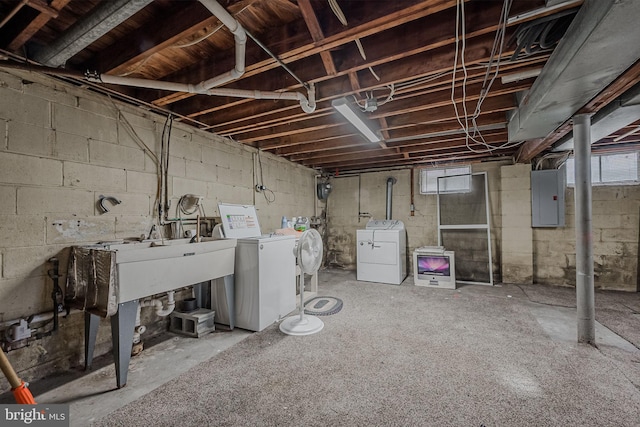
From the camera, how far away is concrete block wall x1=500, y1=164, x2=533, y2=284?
15.0 ft

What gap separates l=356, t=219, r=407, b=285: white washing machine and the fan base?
2.11 metres

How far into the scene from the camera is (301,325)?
Result: 2799 millimetres

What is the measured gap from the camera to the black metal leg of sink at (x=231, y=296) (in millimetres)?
2781

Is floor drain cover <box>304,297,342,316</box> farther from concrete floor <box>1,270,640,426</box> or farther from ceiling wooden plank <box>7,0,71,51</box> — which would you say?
ceiling wooden plank <box>7,0,71,51</box>

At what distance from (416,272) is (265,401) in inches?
138

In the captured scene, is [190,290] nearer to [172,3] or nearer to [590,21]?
[172,3]

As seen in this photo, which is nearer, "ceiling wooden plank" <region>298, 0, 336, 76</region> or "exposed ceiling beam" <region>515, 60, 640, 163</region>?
"ceiling wooden plank" <region>298, 0, 336, 76</region>

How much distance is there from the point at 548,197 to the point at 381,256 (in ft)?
9.49

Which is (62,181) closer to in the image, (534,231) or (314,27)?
(314,27)

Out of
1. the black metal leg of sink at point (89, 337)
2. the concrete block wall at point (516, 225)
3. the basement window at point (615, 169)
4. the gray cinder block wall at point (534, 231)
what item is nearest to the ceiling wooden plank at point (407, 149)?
the concrete block wall at point (516, 225)

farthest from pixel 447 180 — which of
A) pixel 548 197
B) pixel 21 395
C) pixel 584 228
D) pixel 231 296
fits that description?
pixel 21 395

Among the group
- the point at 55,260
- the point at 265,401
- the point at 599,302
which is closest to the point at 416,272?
the point at 599,302

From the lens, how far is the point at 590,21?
124 centimetres

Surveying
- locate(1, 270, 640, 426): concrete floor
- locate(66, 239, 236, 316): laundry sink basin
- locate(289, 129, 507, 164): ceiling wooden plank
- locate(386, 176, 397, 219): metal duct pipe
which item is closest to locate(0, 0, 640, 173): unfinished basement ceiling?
locate(289, 129, 507, 164): ceiling wooden plank
